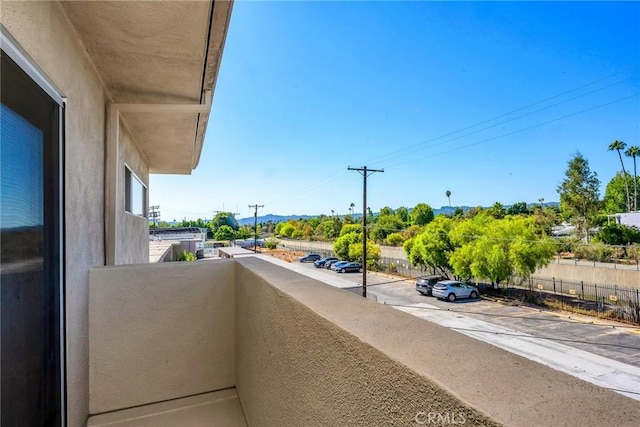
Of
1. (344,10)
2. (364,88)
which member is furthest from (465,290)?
(364,88)

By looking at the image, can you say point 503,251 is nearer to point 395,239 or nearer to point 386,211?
point 395,239

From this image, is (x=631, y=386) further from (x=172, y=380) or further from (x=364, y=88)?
(x=364, y=88)

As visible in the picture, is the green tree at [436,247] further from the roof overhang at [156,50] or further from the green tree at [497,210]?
the green tree at [497,210]

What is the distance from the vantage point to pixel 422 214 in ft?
142

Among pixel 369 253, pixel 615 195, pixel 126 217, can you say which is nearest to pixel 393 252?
pixel 369 253

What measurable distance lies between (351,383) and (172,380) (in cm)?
210

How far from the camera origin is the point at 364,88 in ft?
107

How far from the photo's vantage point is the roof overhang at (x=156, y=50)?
164 cm

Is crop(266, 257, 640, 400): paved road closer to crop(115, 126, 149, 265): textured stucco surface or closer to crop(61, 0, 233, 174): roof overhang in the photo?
crop(115, 126, 149, 265): textured stucco surface

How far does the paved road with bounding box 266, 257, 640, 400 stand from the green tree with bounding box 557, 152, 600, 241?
17202mm

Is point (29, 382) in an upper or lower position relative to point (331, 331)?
lower

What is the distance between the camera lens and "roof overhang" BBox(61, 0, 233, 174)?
1642 mm

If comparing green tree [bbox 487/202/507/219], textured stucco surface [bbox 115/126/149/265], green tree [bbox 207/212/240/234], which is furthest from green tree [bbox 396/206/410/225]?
textured stucco surface [bbox 115/126/149/265]

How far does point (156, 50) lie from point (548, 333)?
15.1 metres
